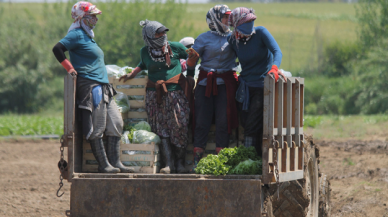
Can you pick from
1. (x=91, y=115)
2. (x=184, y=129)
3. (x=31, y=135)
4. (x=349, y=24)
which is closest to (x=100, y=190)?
(x=91, y=115)

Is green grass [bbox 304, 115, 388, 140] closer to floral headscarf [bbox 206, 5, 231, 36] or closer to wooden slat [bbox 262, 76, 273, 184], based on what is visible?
floral headscarf [bbox 206, 5, 231, 36]

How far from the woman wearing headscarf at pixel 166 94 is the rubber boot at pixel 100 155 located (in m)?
0.71

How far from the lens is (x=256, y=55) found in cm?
572

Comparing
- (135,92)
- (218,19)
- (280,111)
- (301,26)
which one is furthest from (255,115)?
(301,26)

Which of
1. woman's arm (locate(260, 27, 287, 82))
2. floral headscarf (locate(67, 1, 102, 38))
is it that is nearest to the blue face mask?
woman's arm (locate(260, 27, 287, 82))

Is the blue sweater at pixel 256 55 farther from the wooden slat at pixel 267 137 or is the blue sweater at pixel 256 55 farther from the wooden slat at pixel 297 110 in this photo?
the wooden slat at pixel 267 137

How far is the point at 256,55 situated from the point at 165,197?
1937mm

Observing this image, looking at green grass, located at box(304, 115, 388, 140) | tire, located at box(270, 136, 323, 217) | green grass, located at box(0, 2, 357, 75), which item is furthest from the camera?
green grass, located at box(0, 2, 357, 75)

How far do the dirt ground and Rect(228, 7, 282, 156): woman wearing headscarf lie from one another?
353 centimetres

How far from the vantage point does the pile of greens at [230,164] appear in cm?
499

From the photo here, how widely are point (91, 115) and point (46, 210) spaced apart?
13.8 ft

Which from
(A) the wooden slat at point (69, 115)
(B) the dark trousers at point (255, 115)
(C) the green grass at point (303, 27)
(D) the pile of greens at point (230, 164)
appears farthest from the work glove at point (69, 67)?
(C) the green grass at point (303, 27)

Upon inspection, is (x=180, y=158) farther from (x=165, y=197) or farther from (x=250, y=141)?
(x=165, y=197)

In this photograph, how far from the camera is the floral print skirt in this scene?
5887 mm
